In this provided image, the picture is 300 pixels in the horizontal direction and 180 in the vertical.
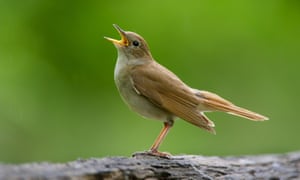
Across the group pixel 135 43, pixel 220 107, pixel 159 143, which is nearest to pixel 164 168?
pixel 159 143

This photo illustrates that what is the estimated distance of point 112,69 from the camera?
7.79 m

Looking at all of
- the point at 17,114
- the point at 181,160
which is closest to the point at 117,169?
the point at 181,160

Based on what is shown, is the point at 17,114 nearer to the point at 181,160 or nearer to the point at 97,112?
the point at 97,112

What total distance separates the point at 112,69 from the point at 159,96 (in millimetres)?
1490

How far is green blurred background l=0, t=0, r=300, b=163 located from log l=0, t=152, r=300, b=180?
3.71ft

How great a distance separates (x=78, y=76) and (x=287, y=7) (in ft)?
9.10

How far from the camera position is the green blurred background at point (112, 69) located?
24.0 ft

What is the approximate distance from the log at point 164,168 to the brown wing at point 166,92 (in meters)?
0.46

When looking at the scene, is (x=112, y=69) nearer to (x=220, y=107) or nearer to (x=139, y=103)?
(x=139, y=103)

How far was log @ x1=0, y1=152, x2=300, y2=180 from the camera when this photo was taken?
170 inches

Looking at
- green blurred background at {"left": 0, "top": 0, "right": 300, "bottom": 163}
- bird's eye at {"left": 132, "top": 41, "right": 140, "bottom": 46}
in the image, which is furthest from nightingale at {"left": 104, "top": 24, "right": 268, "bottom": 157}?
green blurred background at {"left": 0, "top": 0, "right": 300, "bottom": 163}

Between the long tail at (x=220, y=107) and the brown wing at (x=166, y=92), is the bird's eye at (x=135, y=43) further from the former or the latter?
the long tail at (x=220, y=107)

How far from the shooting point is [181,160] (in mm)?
5730

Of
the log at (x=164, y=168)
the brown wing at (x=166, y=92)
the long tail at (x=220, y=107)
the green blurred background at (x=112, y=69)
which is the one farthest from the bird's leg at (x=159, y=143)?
the green blurred background at (x=112, y=69)
